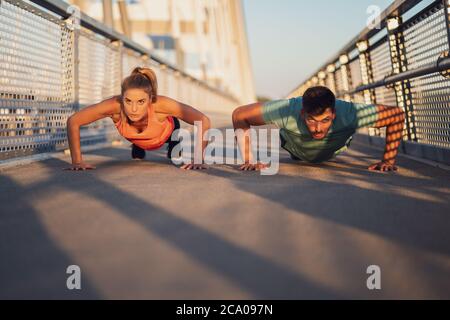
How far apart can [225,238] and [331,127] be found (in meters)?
2.34

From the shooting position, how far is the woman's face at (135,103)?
13.0 feet

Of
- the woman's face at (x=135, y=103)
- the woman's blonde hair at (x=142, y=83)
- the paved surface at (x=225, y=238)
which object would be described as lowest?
the paved surface at (x=225, y=238)

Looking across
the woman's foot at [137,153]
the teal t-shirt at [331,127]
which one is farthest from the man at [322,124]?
the woman's foot at [137,153]

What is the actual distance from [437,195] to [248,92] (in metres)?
54.4

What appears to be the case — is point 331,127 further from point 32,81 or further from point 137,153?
point 32,81

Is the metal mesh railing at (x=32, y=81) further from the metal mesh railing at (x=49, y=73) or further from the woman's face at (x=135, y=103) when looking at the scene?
the woman's face at (x=135, y=103)

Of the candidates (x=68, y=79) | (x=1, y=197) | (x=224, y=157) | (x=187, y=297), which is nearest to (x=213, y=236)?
(x=187, y=297)

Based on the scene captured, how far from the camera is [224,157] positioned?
5.11 meters

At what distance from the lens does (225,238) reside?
1.84 metres

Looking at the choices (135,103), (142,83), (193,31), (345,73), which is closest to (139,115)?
(135,103)

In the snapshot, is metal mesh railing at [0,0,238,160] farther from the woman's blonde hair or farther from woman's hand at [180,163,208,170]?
woman's hand at [180,163,208,170]

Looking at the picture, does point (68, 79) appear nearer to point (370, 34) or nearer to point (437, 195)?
point (370, 34)

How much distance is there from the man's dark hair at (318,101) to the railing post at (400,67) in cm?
153

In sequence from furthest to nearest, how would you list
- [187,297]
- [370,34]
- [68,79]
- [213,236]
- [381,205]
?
[370,34]
[68,79]
[381,205]
[213,236]
[187,297]
